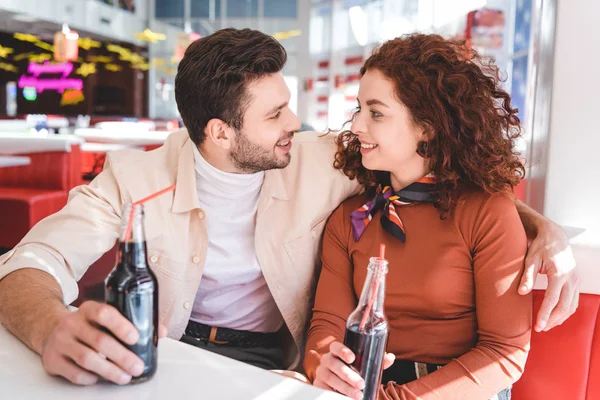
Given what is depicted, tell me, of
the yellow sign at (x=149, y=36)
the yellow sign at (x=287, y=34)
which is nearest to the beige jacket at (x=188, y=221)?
the yellow sign at (x=149, y=36)

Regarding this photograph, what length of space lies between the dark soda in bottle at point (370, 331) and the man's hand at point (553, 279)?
0.52 meters

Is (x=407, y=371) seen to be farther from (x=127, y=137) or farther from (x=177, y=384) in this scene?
(x=127, y=137)

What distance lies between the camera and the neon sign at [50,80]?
46.6 feet

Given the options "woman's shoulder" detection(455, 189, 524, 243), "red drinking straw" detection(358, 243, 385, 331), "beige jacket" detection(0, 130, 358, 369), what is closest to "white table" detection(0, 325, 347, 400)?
"red drinking straw" detection(358, 243, 385, 331)

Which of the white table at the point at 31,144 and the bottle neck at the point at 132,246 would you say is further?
the white table at the point at 31,144

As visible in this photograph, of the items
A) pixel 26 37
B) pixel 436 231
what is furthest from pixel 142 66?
pixel 436 231

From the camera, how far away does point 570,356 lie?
4.90ft

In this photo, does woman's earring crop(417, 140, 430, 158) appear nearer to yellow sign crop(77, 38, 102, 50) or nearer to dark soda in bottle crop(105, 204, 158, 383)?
dark soda in bottle crop(105, 204, 158, 383)

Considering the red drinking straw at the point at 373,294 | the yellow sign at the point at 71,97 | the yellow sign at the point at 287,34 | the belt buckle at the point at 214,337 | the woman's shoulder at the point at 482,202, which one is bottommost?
the belt buckle at the point at 214,337

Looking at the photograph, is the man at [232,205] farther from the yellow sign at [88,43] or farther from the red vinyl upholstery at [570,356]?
the yellow sign at [88,43]

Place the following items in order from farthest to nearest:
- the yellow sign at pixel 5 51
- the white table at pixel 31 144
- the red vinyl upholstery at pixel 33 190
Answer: the yellow sign at pixel 5 51 → the white table at pixel 31 144 → the red vinyl upholstery at pixel 33 190

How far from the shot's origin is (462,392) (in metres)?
1.36

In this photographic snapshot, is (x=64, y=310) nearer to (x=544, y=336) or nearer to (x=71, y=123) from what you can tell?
(x=544, y=336)

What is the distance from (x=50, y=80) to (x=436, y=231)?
1473cm
